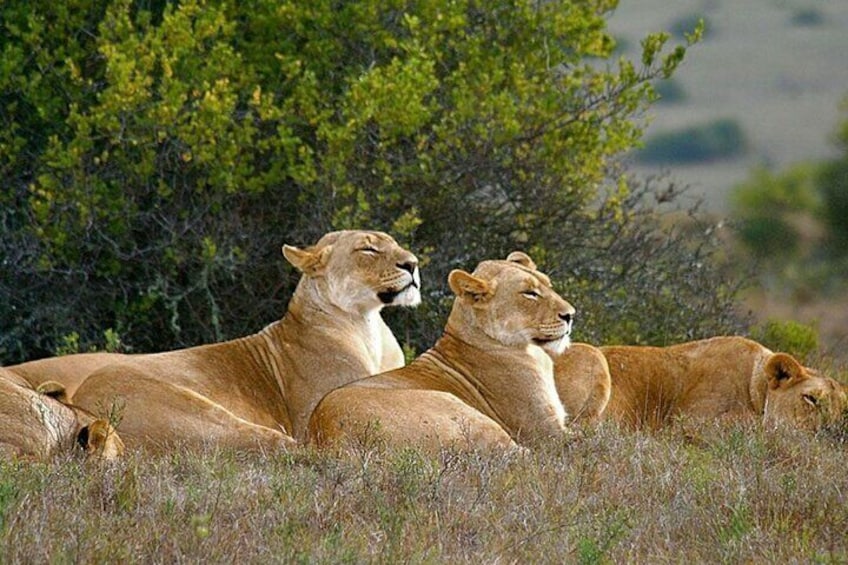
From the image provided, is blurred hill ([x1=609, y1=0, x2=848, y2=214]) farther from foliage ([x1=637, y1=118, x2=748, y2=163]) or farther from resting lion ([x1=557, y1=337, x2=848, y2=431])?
resting lion ([x1=557, y1=337, x2=848, y2=431])

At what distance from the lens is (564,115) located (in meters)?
11.3

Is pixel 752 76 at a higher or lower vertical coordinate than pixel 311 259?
lower

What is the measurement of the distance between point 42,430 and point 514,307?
7.69 feet

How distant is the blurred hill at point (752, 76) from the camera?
49375 millimetres

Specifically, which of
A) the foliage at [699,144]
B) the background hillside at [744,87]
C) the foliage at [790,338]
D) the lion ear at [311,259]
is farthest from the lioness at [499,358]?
the foliage at [699,144]

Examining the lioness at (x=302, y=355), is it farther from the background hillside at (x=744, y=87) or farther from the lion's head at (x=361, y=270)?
the background hillside at (x=744, y=87)

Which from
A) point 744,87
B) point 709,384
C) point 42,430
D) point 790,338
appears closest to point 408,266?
point 709,384

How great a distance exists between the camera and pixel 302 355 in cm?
884

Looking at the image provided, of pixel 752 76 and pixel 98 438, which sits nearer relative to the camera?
pixel 98 438

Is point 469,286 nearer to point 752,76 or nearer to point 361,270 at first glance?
point 361,270

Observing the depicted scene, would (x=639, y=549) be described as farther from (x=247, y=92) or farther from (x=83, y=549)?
(x=247, y=92)

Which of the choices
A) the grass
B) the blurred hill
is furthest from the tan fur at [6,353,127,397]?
the blurred hill

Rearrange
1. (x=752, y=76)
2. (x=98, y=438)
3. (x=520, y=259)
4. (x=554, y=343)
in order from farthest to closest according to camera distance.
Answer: (x=752, y=76), (x=520, y=259), (x=554, y=343), (x=98, y=438)

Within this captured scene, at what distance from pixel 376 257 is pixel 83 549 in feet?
11.6
